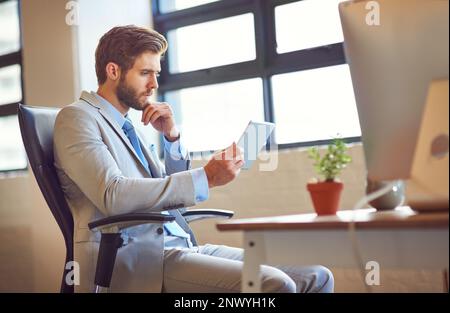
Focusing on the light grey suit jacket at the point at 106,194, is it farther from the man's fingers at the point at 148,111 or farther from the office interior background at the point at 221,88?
the office interior background at the point at 221,88

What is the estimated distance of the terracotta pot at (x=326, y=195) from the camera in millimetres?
1346

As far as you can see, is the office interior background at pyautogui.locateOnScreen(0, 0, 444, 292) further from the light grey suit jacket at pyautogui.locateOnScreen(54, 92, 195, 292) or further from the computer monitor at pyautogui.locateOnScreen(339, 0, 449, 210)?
the computer monitor at pyautogui.locateOnScreen(339, 0, 449, 210)

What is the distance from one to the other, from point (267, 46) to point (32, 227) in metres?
1.76

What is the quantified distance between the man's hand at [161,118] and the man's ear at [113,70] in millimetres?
157

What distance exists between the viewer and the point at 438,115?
1146mm

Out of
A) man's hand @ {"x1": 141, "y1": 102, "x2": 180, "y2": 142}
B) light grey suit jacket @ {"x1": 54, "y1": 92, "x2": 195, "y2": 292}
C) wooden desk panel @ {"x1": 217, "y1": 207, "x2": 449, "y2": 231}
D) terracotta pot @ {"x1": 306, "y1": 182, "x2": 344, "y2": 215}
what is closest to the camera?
wooden desk panel @ {"x1": 217, "y1": 207, "x2": 449, "y2": 231}

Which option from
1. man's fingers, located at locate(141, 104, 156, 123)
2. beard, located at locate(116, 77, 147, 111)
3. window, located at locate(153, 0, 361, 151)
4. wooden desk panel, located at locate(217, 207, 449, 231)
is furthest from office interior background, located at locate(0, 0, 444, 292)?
wooden desk panel, located at locate(217, 207, 449, 231)

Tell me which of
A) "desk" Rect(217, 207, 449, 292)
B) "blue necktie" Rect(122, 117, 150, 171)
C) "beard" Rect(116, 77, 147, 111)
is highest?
Result: "beard" Rect(116, 77, 147, 111)

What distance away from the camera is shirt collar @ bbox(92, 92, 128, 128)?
76.7 inches

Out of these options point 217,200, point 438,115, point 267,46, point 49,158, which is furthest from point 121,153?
point 267,46

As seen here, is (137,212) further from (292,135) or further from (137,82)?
(292,135)

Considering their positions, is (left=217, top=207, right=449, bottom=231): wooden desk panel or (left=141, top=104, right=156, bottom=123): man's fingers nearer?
(left=217, top=207, right=449, bottom=231): wooden desk panel

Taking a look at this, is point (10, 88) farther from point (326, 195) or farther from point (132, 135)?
point (326, 195)

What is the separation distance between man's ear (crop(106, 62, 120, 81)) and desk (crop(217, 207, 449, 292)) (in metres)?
0.96
